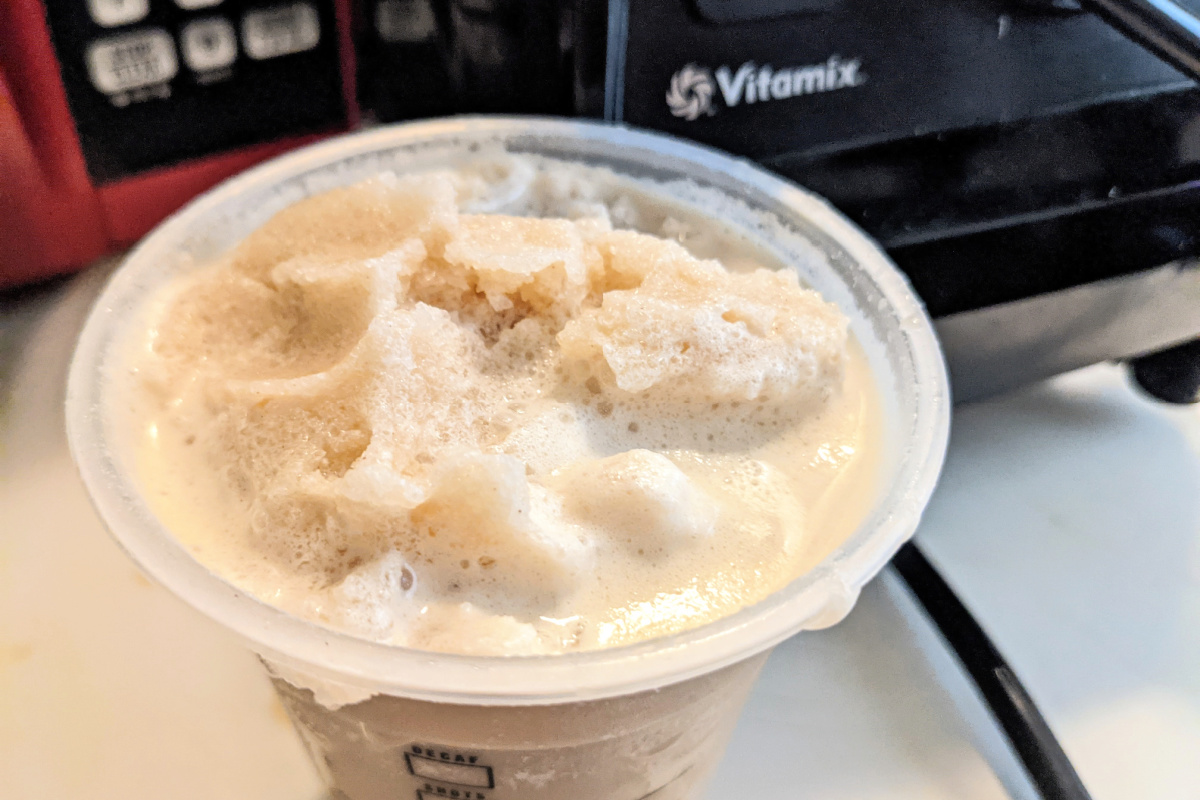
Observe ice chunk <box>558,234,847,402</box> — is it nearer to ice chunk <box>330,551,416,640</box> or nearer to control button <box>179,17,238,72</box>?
ice chunk <box>330,551,416,640</box>

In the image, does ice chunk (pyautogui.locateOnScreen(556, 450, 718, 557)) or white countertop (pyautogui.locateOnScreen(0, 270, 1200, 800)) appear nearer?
ice chunk (pyautogui.locateOnScreen(556, 450, 718, 557))

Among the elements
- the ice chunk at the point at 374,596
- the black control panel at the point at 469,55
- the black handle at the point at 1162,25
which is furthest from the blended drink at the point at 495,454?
the black handle at the point at 1162,25

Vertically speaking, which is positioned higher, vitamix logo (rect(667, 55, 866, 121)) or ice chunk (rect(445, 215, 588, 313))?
vitamix logo (rect(667, 55, 866, 121))

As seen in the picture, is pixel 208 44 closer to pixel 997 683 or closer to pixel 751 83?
pixel 751 83

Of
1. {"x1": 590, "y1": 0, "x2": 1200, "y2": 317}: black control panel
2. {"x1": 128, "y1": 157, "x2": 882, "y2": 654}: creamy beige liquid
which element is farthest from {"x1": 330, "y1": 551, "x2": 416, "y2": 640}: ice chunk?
{"x1": 590, "y1": 0, "x2": 1200, "y2": 317}: black control panel

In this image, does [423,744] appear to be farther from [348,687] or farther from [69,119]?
[69,119]

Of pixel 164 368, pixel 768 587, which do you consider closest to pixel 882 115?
pixel 768 587
